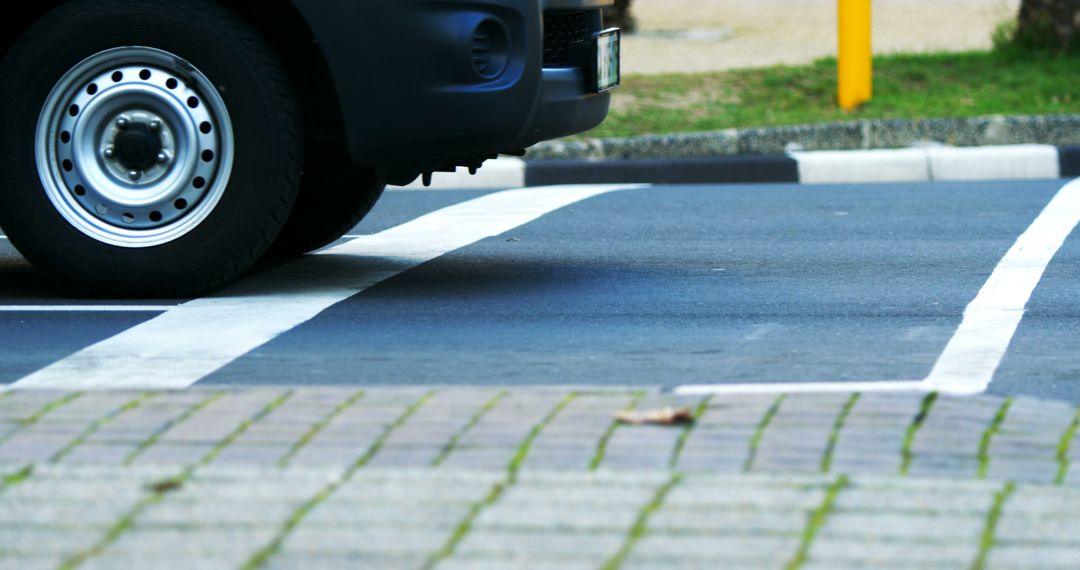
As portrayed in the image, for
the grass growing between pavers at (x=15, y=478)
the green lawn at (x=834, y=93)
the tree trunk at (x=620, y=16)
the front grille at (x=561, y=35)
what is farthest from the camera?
the tree trunk at (x=620, y=16)

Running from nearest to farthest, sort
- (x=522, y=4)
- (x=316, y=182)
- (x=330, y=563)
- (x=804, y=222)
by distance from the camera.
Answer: (x=330, y=563) < (x=522, y=4) < (x=316, y=182) < (x=804, y=222)

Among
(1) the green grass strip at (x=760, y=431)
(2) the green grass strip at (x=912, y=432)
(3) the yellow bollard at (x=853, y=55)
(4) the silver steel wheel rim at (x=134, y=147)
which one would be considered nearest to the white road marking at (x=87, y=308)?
(4) the silver steel wheel rim at (x=134, y=147)

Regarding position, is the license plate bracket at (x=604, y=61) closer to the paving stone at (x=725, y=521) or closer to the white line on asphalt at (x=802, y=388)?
the white line on asphalt at (x=802, y=388)

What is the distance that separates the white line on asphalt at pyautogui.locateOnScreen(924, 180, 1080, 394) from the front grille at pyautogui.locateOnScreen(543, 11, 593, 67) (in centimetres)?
152

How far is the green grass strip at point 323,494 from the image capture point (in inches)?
124

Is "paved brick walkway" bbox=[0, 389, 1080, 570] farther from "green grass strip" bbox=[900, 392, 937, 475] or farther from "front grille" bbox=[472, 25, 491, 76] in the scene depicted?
"front grille" bbox=[472, 25, 491, 76]

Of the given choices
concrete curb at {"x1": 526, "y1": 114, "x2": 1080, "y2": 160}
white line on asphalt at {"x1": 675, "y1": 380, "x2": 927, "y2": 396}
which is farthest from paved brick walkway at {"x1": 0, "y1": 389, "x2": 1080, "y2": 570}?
concrete curb at {"x1": 526, "y1": 114, "x2": 1080, "y2": 160}

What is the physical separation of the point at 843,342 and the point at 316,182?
6.67 ft

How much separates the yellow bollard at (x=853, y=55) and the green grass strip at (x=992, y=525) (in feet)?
27.7

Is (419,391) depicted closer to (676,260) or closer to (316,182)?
(316,182)

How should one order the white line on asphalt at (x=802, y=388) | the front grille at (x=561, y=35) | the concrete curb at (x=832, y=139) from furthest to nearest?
the concrete curb at (x=832, y=139) < the front grille at (x=561, y=35) < the white line on asphalt at (x=802, y=388)

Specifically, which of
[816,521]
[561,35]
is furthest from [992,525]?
[561,35]

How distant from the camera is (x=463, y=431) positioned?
391 centimetres

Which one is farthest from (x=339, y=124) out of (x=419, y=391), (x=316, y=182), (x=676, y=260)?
(x=419, y=391)
